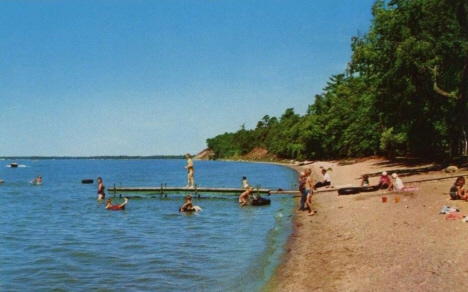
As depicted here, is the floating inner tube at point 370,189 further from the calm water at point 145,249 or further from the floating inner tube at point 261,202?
the floating inner tube at point 261,202

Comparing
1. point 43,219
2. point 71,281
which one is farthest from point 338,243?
point 43,219

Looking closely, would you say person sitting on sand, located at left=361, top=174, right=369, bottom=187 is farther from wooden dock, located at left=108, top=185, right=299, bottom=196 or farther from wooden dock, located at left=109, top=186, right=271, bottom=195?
wooden dock, located at left=109, top=186, right=271, bottom=195

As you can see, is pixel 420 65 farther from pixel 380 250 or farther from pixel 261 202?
pixel 380 250

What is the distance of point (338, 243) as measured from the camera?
14336 millimetres

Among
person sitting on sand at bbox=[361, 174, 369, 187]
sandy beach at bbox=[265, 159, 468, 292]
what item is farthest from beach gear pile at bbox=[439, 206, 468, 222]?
person sitting on sand at bbox=[361, 174, 369, 187]

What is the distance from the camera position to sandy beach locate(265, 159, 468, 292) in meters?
9.45

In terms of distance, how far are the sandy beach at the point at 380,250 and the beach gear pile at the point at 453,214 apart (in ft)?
0.69

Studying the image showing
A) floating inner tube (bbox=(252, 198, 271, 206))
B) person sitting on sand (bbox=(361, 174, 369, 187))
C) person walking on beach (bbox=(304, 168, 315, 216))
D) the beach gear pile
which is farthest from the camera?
floating inner tube (bbox=(252, 198, 271, 206))

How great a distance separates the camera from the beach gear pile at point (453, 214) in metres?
14.9

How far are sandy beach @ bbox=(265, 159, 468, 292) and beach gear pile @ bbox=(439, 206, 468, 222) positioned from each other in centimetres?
21

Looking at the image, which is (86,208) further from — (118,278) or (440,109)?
(440,109)

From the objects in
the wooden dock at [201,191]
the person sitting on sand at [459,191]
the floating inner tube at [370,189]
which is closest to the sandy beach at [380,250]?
the person sitting on sand at [459,191]

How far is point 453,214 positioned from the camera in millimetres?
15320

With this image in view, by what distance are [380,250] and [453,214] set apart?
190 inches
